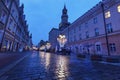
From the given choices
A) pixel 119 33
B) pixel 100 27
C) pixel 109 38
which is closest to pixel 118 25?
pixel 119 33

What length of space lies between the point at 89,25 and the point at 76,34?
818cm

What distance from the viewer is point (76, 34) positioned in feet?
123

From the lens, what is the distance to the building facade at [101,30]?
2153cm

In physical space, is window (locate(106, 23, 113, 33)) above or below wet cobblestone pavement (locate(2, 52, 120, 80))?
above

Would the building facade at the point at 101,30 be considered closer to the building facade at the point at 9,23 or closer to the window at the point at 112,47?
the window at the point at 112,47

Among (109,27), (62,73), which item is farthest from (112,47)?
(62,73)

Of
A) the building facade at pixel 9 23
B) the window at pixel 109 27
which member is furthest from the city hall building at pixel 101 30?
the building facade at pixel 9 23

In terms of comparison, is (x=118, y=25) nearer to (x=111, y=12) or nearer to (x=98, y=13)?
(x=111, y=12)

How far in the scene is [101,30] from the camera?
82.7 feet

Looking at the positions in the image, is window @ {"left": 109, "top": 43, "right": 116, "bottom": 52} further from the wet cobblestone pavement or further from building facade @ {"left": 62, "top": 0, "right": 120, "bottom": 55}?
the wet cobblestone pavement

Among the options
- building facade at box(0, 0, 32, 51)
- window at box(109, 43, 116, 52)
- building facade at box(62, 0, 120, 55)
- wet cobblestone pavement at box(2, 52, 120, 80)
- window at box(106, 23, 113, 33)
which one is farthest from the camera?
window at box(106, 23, 113, 33)

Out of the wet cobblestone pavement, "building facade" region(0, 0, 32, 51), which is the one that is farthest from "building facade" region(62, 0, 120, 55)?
"building facade" region(0, 0, 32, 51)

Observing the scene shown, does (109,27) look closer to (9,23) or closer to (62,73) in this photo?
(9,23)

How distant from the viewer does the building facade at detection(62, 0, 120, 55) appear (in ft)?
70.7
